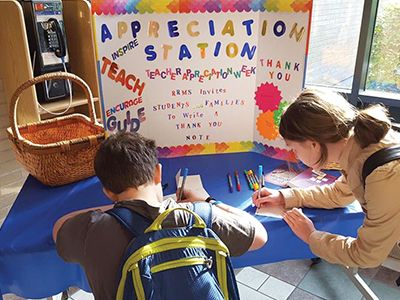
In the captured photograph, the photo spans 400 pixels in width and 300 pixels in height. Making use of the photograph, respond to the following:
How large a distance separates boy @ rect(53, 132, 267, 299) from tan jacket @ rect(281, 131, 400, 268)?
196 millimetres

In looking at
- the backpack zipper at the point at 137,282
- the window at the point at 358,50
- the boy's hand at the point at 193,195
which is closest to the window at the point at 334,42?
the window at the point at 358,50

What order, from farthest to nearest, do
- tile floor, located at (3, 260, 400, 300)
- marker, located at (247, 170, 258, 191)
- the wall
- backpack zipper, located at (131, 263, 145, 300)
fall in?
the wall
tile floor, located at (3, 260, 400, 300)
marker, located at (247, 170, 258, 191)
backpack zipper, located at (131, 263, 145, 300)

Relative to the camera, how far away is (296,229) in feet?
3.80

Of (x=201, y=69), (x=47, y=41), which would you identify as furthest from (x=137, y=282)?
(x=47, y=41)

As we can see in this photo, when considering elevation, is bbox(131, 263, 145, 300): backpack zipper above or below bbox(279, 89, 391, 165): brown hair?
below

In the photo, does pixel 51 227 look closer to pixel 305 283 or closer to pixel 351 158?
pixel 351 158

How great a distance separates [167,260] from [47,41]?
56.0 inches

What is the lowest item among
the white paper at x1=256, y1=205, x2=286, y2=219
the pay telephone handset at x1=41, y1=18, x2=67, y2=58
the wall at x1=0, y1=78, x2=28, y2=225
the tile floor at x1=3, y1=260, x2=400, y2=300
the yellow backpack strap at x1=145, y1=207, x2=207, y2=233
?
the tile floor at x1=3, y1=260, x2=400, y2=300

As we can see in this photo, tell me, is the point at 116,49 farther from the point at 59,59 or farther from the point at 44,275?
the point at 44,275

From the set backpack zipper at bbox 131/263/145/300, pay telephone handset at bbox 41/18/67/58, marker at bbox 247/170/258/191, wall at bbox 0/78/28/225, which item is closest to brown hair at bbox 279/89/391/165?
marker at bbox 247/170/258/191

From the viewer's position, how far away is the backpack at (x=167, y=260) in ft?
2.71

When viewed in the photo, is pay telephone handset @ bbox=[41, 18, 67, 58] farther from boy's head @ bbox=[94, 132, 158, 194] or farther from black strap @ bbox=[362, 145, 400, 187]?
black strap @ bbox=[362, 145, 400, 187]

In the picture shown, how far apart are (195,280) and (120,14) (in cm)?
99

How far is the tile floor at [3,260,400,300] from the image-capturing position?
1.96m
